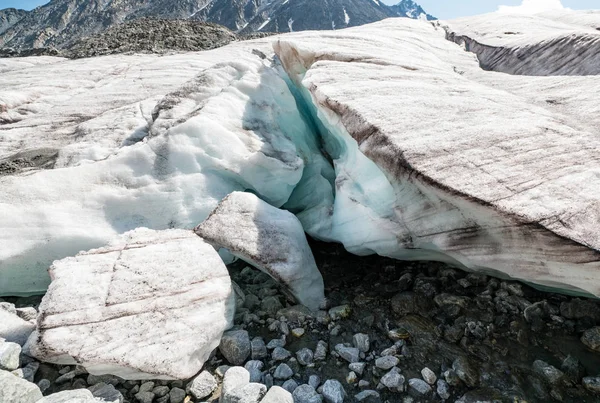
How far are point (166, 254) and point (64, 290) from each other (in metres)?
0.77

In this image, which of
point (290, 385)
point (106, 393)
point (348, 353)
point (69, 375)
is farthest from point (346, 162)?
point (69, 375)

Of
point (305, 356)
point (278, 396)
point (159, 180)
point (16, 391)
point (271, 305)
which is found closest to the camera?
point (16, 391)

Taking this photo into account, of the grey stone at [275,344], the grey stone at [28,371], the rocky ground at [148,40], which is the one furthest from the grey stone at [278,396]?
the rocky ground at [148,40]

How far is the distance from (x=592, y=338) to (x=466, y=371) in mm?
1057

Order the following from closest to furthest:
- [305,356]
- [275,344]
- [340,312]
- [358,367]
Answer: [358,367]
[305,356]
[275,344]
[340,312]

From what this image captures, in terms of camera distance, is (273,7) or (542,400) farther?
(273,7)

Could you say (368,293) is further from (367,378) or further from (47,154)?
(47,154)

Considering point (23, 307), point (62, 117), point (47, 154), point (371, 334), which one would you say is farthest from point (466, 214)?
point (62, 117)

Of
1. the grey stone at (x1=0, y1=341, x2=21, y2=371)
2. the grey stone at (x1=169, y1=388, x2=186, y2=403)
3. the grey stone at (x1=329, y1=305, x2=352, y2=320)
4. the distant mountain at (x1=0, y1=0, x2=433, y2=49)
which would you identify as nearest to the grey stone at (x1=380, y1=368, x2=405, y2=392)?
the grey stone at (x1=329, y1=305, x2=352, y2=320)

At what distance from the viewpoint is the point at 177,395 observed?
8.03 ft

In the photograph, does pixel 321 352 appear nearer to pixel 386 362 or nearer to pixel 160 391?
pixel 386 362

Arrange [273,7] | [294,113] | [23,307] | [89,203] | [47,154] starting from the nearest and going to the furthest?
[23,307] < [89,203] < [47,154] < [294,113] < [273,7]

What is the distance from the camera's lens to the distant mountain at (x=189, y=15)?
65.6 metres

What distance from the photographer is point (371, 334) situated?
304cm
